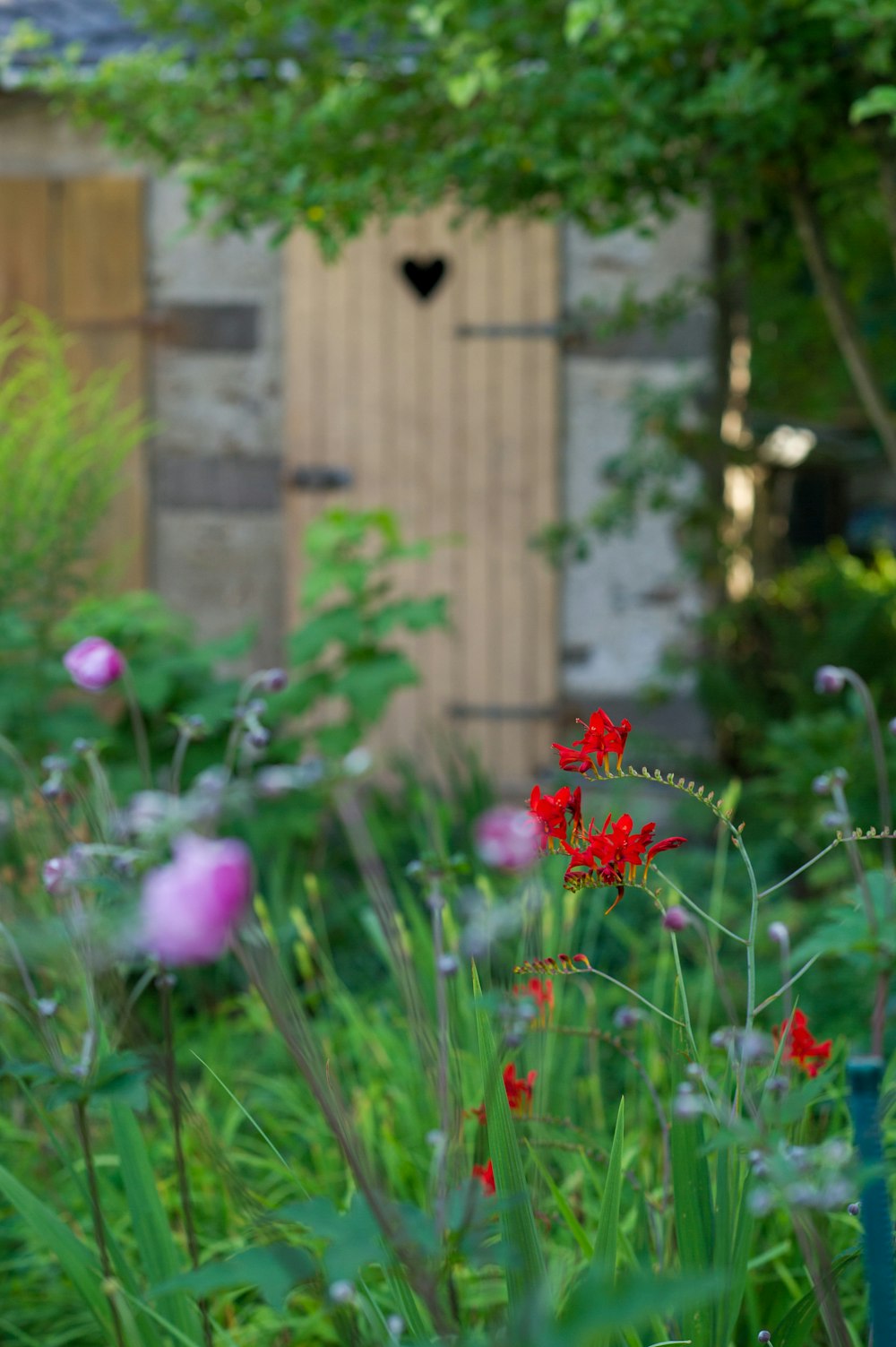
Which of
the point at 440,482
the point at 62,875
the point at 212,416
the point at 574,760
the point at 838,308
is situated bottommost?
the point at 62,875

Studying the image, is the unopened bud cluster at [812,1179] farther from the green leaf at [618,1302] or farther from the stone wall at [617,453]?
the stone wall at [617,453]

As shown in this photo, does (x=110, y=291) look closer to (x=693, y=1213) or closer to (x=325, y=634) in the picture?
(x=325, y=634)

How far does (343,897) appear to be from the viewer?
3.88 metres

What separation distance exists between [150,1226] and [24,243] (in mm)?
4722

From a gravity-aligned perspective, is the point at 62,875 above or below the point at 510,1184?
above

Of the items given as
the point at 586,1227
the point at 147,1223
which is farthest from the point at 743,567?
the point at 147,1223

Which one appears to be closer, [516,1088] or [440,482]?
[516,1088]

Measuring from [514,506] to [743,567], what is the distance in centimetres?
89

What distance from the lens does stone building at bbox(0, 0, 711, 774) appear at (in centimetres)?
507

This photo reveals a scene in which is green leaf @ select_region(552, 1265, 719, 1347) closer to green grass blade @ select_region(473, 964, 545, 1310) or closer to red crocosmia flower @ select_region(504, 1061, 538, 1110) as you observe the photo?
green grass blade @ select_region(473, 964, 545, 1310)

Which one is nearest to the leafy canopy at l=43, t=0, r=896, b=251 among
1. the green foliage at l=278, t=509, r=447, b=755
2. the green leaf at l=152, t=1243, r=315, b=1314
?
the green foliage at l=278, t=509, r=447, b=755

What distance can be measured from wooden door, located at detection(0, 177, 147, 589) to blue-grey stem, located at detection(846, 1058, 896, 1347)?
4603mm

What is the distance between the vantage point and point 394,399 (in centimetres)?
520

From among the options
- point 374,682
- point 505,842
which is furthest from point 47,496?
point 505,842
